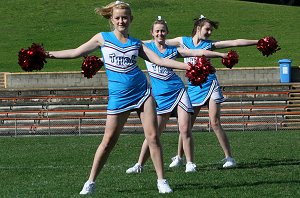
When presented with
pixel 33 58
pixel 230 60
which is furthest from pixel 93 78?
pixel 33 58

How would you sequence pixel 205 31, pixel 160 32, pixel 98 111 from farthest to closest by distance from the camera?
pixel 98 111 < pixel 205 31 < pixel 160 32

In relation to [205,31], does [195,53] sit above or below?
below

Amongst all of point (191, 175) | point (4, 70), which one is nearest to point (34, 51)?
point (191, 175)

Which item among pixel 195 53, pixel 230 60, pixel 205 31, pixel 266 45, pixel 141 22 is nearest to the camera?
pixel 195 53

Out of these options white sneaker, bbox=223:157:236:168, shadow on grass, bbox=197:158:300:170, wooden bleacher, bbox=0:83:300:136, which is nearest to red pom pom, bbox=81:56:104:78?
shadow on grass, bbox=197:158:300:170

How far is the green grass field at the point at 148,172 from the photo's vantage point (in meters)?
9.02

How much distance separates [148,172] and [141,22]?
42595 millimetres

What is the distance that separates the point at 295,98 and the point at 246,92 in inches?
59.0

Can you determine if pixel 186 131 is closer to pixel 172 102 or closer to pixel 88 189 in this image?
pixel 172 102

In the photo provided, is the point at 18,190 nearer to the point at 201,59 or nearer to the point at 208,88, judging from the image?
the point at 201,59

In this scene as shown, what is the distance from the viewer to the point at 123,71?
8.78 m

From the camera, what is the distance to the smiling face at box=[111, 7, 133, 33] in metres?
8.62

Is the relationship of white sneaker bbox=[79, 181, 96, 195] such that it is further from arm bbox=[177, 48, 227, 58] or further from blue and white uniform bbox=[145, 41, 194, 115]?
blue and white uniform bbox=[145, 41, 194, 115]

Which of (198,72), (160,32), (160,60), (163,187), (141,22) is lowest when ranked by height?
(163,187)
